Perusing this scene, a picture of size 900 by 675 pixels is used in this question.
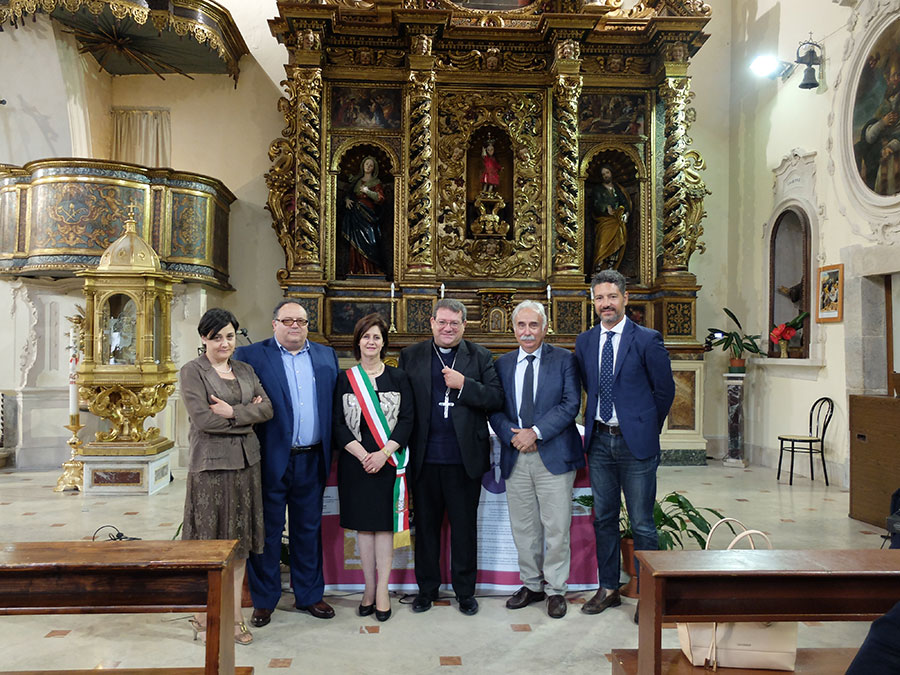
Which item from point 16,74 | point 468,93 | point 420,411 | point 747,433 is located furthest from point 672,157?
point 16,74

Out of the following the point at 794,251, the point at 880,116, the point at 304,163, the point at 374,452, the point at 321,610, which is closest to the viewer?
the point at 374,452

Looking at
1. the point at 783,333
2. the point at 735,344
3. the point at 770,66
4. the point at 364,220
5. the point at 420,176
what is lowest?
the point at 735,344

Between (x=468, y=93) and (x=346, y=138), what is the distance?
69.3 inches

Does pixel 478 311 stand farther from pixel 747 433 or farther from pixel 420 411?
pixel 420 411

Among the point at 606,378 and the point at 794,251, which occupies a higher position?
the point at 794,251

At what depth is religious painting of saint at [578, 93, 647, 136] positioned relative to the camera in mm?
9375

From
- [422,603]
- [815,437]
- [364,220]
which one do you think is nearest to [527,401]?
[422,603]

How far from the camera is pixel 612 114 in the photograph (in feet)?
30.8

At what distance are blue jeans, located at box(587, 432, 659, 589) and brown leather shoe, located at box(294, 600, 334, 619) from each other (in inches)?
58.8

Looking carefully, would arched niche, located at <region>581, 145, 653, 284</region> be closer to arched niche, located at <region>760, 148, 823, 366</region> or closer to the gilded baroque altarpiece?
the gilded baroque altarpiece

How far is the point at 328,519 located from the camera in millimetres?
3984

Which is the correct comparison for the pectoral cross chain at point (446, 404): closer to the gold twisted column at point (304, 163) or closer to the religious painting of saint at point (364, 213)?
the gold twisted column at point (304, 163)

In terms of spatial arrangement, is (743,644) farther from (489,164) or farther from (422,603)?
(489,164)

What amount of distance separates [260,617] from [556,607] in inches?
61.0
